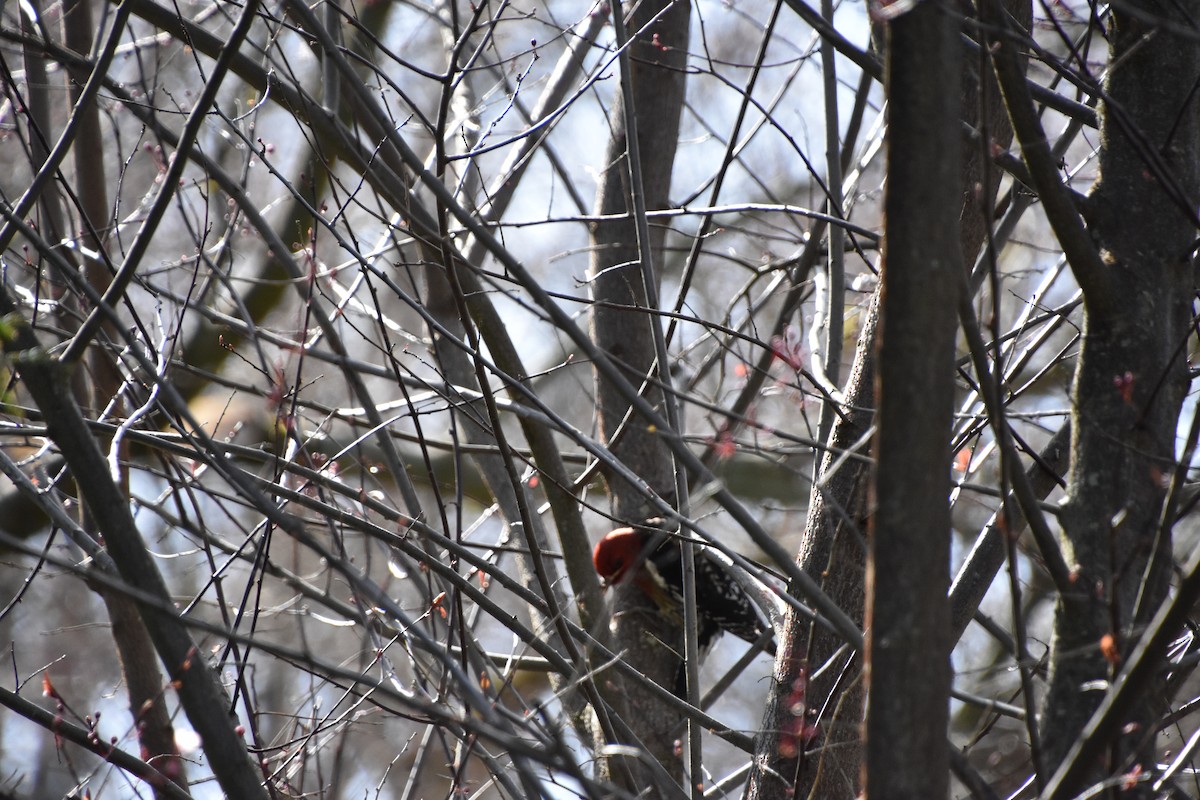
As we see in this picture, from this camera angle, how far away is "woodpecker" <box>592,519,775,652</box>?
3941 mm

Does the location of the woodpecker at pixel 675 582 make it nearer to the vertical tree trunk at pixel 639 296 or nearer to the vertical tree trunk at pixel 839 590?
the vertical tree trunk at pixel 639 296

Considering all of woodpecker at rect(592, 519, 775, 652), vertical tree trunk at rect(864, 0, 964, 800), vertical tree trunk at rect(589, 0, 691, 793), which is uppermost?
vertical tree trunk at rect(589, 0, 691, 793)

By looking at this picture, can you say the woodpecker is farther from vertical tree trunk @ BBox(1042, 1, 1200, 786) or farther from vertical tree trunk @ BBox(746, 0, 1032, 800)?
vertical tree trunk @ BBox(1042, 1, 1200, 786)

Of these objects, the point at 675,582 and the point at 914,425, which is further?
the point at 675,582

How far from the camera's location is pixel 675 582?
401 cm

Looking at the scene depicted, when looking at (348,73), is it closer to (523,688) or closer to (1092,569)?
(1092,569)

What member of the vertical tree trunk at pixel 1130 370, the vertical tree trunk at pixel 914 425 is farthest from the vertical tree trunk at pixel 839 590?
the vertical tree trunk at pixel 914 425

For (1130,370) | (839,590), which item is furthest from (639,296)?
(1130,370)

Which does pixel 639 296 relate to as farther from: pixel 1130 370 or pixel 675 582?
pixel 1130 370

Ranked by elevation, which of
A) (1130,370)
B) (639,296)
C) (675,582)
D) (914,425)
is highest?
(639,296)

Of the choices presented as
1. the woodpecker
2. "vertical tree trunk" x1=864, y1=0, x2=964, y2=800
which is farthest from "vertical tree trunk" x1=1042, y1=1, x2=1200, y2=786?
the woodpecker

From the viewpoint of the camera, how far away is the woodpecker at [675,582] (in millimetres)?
3941

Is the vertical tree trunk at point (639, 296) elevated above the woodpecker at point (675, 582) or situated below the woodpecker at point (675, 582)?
above

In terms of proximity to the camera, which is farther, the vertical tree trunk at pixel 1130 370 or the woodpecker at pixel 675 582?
the woodpecker at pixel 675 582
